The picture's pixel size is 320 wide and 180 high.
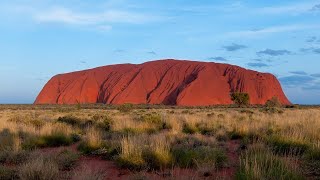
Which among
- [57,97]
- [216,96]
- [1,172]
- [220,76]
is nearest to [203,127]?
[1,172]

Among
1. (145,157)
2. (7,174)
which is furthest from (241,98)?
(7,174)

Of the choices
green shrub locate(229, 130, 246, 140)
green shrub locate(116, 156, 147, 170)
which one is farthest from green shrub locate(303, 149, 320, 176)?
green shrub locate(229, 130, 246, 140)

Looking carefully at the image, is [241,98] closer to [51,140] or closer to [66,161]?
[51,140]

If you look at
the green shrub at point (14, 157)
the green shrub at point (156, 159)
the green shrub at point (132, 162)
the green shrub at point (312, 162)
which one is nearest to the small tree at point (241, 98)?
the green shrub at point (312, 162)

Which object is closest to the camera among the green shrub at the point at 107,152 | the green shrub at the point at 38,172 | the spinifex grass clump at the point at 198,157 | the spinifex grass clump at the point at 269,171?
the spinifex grass clump at the point at 269,171

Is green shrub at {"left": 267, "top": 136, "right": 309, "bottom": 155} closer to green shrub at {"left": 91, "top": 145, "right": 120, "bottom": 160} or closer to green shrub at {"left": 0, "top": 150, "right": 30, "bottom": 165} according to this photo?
green shrub at {"left": 91, "top": 145, "right": 120, "bottom": 160}

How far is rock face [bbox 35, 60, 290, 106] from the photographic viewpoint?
3922 inches

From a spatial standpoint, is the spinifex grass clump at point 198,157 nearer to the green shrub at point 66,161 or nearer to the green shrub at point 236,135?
the green shrub at point 66,161

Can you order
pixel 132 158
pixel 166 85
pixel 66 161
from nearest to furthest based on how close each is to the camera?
pixel 132 158, pixel 66 161, pixel 166 85

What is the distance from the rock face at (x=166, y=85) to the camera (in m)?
99.6

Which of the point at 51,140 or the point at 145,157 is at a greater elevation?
the point at 145,157

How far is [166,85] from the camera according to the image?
106 meters

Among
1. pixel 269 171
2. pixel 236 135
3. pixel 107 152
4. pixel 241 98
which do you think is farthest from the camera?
pixel 241 98

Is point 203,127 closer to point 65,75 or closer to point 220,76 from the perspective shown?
point 220,76
